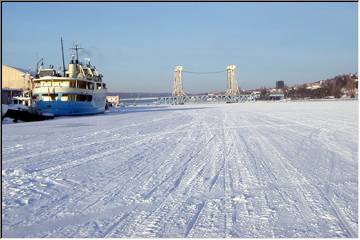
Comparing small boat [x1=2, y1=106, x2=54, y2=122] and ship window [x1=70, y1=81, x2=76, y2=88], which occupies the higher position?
ship window [x1=70, y1=81, x2=76, y2=88]

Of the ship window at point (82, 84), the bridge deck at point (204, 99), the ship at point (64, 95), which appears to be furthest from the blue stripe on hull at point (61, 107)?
the bridge deck at point (204, 99)

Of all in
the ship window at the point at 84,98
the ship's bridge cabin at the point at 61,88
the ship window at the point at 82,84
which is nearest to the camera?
the ship's bridge cabin at the point at 61,88

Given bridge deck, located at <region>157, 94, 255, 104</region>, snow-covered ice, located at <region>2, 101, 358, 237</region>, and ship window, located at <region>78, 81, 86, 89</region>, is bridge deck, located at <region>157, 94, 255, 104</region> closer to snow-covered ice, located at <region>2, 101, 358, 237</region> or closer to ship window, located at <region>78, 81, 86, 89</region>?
ship window, located at <region>78, 81, 86, 89</region>

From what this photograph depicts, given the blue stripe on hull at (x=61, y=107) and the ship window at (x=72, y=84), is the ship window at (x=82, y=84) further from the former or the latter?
the blue stripe on hull at (x=61, y=107)

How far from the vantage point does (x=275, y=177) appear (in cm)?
612

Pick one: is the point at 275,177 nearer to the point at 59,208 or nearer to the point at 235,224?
the point at 235,224

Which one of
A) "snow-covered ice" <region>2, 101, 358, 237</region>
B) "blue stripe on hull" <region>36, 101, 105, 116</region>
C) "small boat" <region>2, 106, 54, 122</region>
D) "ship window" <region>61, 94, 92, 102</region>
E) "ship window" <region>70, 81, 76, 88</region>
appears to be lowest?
"snow-covered ice" <region>2, 101, 358, 237</region>

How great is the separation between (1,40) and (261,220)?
5.77 metres

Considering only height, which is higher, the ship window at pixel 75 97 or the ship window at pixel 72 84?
the ship window at pixel 72 84

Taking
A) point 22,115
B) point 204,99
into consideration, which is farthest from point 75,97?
point 204,99

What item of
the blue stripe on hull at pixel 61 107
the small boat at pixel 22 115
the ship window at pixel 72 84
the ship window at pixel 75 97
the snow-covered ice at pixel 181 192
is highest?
the ship window at pixel 72 84

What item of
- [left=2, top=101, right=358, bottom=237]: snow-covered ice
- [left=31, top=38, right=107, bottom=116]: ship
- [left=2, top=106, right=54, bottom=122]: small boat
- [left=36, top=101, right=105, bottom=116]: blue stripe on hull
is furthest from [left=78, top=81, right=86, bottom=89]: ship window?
[left=2, top=101, right=358, bottom=237]: snow-covered ice

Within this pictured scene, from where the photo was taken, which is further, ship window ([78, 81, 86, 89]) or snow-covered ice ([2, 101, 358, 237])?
ship window ([78, 81, 86, 89])

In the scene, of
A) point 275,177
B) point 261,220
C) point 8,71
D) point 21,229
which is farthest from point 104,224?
point 8,71
